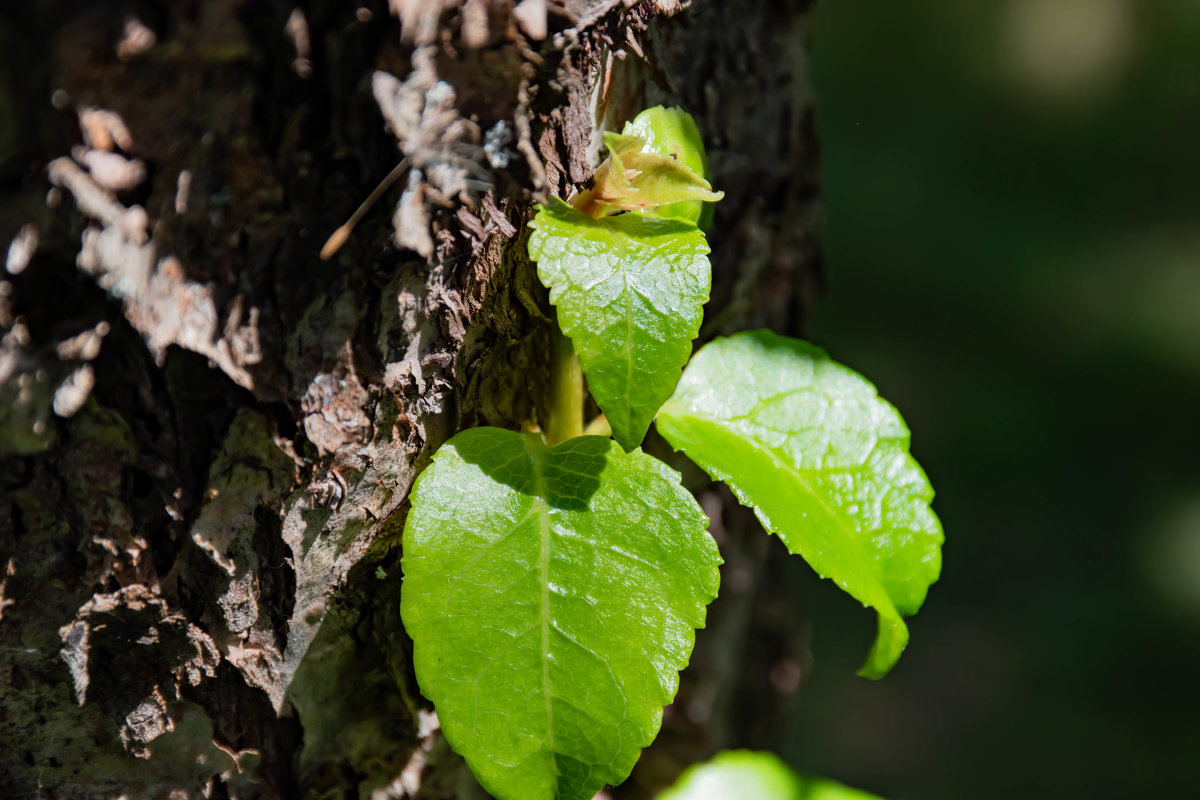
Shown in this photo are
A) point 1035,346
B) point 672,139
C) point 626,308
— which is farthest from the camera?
point 1035,346

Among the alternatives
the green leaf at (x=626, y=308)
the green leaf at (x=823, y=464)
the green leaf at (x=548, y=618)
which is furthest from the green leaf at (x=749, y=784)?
the green leaf at (x=626, y=308)

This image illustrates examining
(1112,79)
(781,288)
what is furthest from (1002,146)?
Result: (781,288)

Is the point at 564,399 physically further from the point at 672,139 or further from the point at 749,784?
the point at 749,784

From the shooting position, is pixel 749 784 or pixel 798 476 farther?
pixel 749 784

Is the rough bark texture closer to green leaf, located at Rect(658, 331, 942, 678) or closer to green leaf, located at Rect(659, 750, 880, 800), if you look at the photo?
green leaf, located at Rect(658, 331, 942, 678)

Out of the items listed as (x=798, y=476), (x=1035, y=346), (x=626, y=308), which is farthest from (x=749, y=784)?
(x=1035, y=346)

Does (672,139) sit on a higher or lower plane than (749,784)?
higher

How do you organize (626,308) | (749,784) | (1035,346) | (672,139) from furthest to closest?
1. (1035,346)
2. (749,784)
3. (672,139)
4. (626,308)

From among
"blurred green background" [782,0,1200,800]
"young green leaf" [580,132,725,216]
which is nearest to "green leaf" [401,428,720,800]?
"young green leaf" [580,132,725,216]
